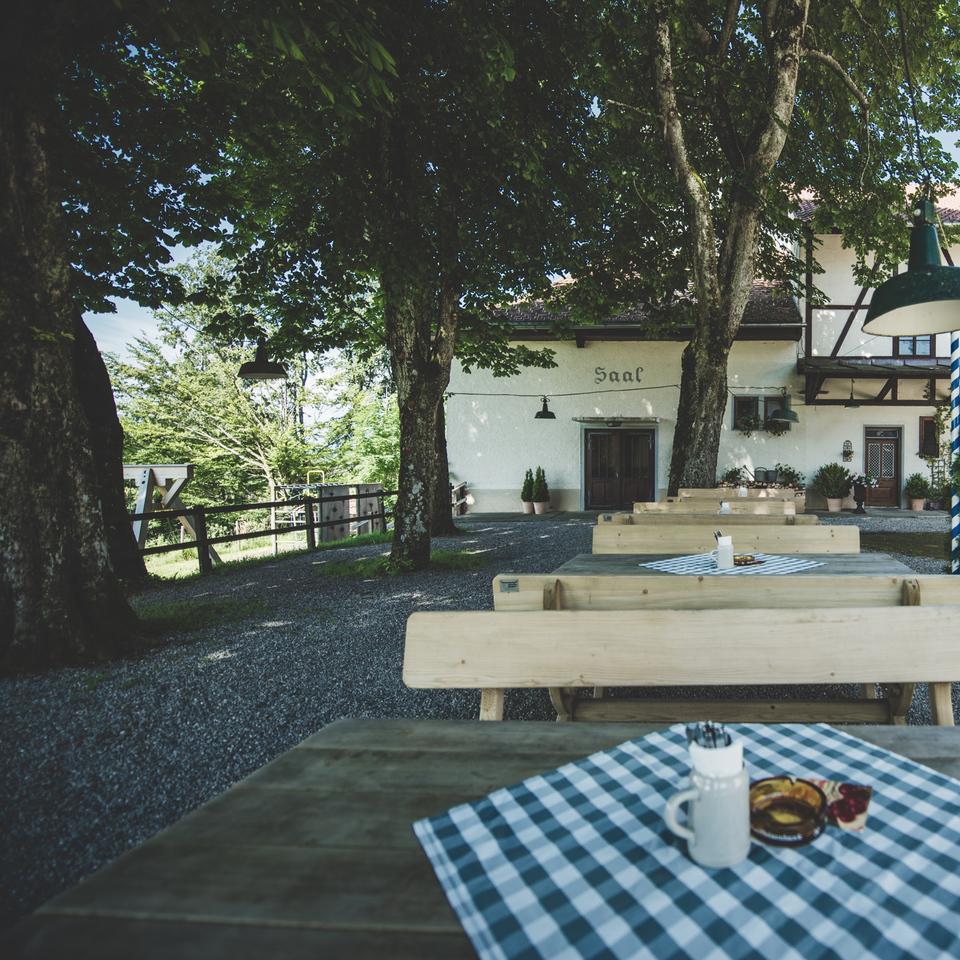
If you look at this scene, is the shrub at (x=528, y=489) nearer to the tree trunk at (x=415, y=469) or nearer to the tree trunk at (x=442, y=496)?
the tree trunk at (x=442, y=496)

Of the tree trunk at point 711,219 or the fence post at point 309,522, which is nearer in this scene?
the tree trunk at point 711,219

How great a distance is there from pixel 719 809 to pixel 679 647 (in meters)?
0.79

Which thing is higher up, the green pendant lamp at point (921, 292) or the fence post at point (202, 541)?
the green pendant lamp at point (921, 292)

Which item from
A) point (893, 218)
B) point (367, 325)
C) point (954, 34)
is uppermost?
point (954, 34)

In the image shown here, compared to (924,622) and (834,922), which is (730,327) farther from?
(834,922)

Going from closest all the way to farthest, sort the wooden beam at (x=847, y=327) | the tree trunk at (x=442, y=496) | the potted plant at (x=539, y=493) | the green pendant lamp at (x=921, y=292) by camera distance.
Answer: the green pendant lamp at (x=921, y=292), the tree trunk at (x=442, y=496), the wooden beam at (x=847, y=327), the potted plant at (x=539, y=493)

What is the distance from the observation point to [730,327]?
675cm

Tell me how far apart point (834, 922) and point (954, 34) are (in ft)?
33.0

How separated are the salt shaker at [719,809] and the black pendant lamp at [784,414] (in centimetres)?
1513

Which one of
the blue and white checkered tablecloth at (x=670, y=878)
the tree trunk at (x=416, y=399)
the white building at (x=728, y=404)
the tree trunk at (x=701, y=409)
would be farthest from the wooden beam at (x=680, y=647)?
the white building at (x=728, y=404)

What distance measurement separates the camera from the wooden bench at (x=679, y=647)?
1.47 metres

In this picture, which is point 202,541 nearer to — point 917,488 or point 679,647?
point 679,647

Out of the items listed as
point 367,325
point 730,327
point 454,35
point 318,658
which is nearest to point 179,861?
point 318,658

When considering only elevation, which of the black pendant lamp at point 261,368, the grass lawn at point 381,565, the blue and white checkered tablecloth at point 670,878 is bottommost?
the grass lawn at point 381,565
